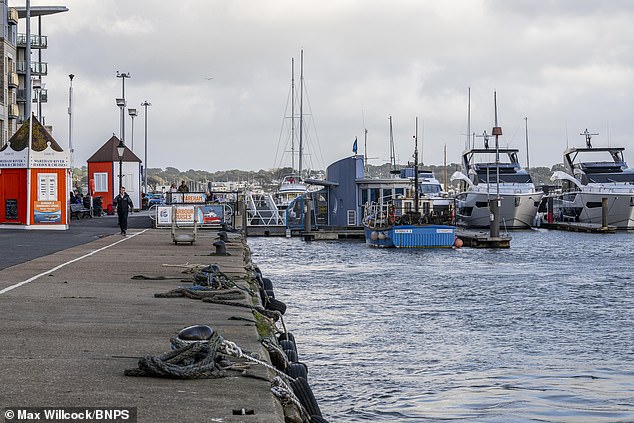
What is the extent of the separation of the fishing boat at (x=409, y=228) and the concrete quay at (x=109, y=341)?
3194 cm

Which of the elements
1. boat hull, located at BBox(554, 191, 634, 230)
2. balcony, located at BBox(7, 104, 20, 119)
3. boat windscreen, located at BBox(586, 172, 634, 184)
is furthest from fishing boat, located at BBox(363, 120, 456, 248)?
balcony, located at BBox(7, 104, 20, 119)

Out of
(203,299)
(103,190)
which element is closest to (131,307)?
(203,299)

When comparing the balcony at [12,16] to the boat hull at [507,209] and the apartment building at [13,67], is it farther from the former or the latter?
the boat hull at [507,209]

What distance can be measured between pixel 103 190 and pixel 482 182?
1208 inches

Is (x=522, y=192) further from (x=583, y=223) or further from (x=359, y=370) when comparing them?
(x=359, y=370)

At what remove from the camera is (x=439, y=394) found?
15.5m

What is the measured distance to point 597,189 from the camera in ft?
262

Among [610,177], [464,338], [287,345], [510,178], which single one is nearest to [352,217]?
[510,178]

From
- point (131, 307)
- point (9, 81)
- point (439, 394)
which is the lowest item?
point (439, 394)

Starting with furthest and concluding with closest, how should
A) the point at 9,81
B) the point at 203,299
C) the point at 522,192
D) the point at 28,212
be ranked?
the point at 522,192
the point at 9,81
the point at 28,212
the point at 203,299

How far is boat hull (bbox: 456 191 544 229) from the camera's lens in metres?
78.9

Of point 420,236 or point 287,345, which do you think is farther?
point 420,236

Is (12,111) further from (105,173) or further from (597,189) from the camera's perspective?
(597,189)

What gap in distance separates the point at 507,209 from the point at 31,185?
46.9 metres
